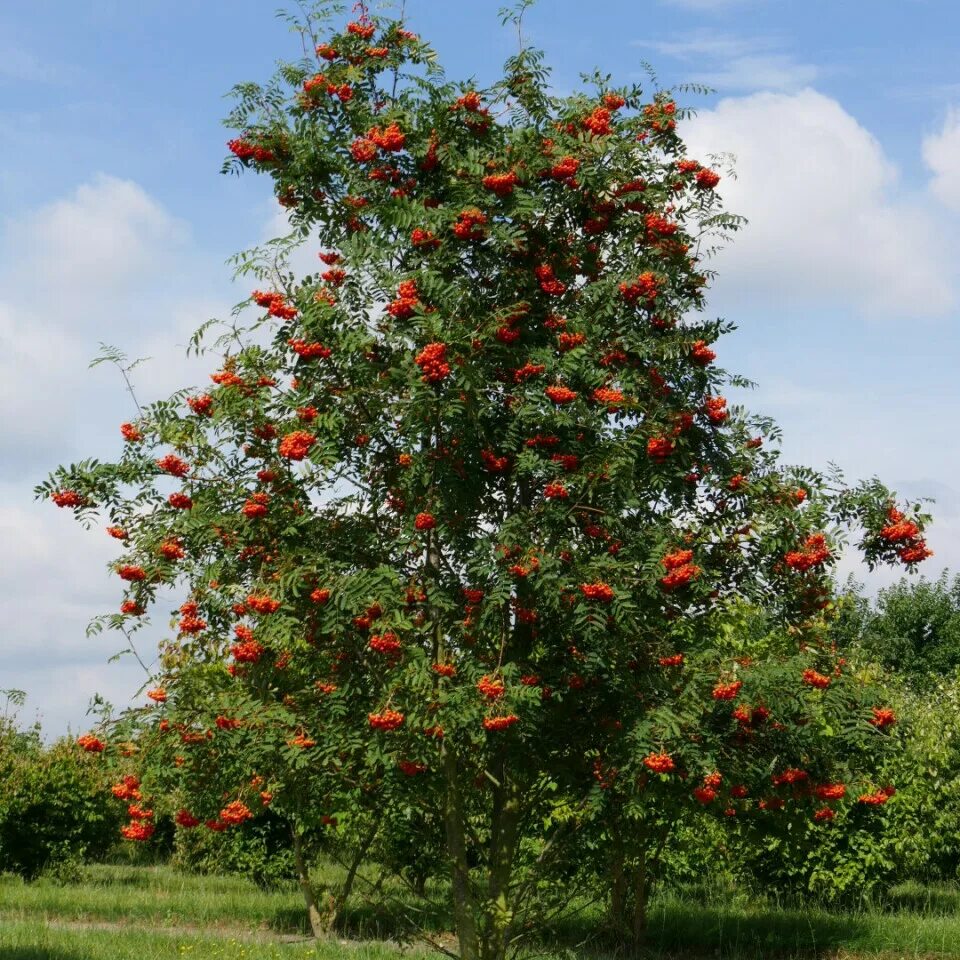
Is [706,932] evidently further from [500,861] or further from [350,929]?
[500,861]

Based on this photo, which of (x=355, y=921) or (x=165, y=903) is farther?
(x=165, y=903)

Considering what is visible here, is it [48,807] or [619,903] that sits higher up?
[48,807]

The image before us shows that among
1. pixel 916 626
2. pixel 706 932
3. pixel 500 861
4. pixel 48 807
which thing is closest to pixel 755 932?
pixel 706 932

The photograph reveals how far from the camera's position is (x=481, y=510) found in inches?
352

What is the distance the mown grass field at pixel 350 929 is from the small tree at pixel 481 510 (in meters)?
4.14

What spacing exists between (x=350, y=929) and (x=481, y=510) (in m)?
10.3

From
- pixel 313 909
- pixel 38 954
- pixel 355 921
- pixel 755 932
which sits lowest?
pixel 755 932

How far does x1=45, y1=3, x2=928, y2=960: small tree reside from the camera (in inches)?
324

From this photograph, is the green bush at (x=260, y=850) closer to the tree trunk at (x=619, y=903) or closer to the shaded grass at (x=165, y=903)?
the shaded grass at (x=165, y=903)

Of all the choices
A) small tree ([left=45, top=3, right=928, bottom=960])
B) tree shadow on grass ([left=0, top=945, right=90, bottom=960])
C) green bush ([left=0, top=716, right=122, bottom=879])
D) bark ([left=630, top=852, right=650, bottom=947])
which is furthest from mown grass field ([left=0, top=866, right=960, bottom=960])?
small tree ([left=45, top=3, right=928, bottom=960])

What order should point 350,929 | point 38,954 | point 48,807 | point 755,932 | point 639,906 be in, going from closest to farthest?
point 38,954 < point 639,906 < point 755,932 < point 350,929 < point 48,807

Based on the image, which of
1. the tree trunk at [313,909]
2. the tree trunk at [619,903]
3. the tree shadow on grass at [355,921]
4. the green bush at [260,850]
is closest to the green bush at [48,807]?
the green bush at [260,850]

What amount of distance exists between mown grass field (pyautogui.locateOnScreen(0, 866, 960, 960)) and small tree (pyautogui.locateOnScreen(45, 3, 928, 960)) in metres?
4.14

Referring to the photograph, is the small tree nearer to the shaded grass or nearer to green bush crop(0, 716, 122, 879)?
the shaded grass
